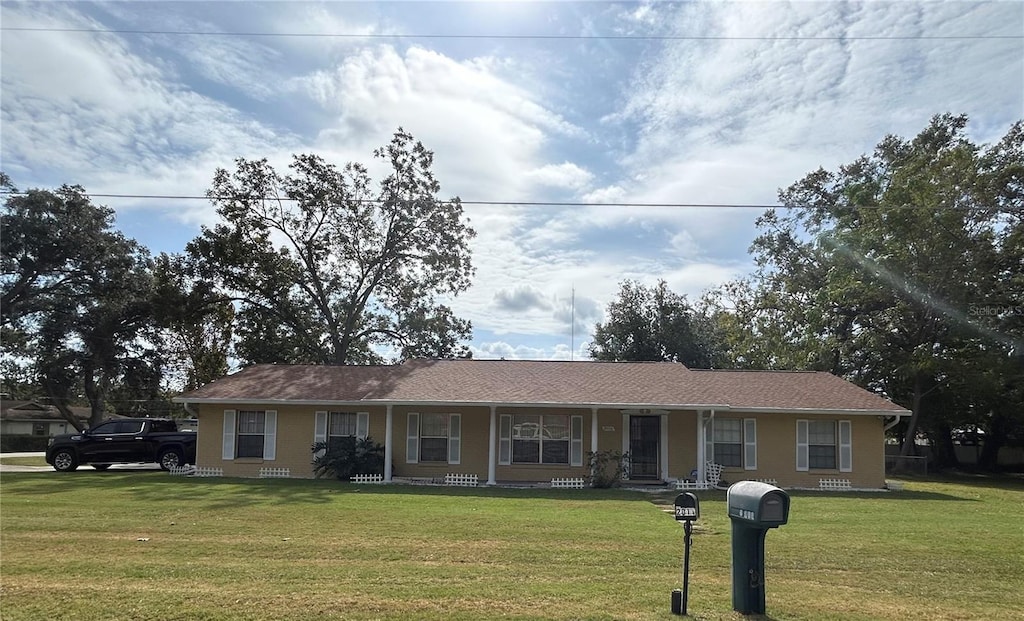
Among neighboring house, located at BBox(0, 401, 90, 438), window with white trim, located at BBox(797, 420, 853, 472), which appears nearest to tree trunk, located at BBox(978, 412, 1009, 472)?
window with white trim, located at BBox(797, 420, 853, 472)

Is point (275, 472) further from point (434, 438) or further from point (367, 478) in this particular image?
point (434, 438)

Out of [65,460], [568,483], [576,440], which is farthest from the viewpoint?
[65,460]

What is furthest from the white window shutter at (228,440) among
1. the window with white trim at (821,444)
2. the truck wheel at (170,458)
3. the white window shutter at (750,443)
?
the window with white trim at (821,444)

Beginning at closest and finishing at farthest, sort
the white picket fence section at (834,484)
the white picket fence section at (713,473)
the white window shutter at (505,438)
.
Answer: the white picket fence section at (713,473)
the white picket fence section at (834,484)
the white window shutter at (505,438)

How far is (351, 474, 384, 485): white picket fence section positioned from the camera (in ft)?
68.3

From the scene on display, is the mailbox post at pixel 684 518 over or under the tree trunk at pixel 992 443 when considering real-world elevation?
over

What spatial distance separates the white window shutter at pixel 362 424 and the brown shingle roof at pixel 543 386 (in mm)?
698

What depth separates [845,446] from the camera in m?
21.1

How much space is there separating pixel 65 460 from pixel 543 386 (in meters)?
15.5

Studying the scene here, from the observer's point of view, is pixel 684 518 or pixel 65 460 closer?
pixel 684 518

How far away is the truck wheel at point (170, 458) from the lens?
24125 mm

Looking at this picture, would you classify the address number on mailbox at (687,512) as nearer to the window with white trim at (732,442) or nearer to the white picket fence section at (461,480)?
the white picket fence section at (461,480)

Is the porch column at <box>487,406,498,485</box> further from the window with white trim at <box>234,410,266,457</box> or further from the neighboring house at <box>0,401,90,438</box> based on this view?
the neighboring house at <box>0,401,90,438</box>

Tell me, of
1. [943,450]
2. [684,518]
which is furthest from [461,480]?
[943,450]
